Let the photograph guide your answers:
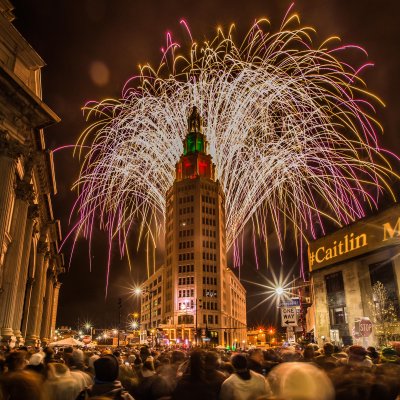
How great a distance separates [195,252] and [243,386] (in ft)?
373

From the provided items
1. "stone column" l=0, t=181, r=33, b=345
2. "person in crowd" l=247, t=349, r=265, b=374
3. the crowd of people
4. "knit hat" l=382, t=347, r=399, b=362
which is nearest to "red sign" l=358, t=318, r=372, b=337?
"knit hat" l=382, t=347, r=399, b=362

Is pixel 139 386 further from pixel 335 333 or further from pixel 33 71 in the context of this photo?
pixel 335 333

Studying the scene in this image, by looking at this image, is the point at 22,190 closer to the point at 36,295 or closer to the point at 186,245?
the point at 36,295

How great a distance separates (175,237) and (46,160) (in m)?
86.1

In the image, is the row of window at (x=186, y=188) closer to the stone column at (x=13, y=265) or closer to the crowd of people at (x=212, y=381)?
the stone column at (x=13, y=265)

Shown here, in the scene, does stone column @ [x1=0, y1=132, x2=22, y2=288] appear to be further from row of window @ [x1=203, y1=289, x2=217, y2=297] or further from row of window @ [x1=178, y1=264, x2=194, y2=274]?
row of window @ [x1=203, y1=289, x2=217, y2=297]

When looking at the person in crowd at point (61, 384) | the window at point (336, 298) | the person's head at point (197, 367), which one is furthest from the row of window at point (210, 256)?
the person's head at point (197, 367)

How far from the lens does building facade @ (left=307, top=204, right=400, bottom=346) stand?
128 feet

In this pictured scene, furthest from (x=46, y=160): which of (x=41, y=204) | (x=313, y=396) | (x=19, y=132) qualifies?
(x=313, y=396)

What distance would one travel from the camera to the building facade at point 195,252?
114675 mm

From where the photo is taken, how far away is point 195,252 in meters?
119

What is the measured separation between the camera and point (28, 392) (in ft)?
12.9

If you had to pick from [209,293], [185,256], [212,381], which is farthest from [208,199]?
[212,381]

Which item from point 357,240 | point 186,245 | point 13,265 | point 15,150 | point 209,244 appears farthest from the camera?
point 209,244
